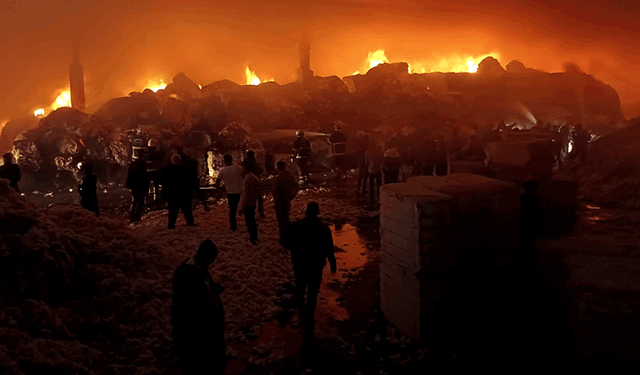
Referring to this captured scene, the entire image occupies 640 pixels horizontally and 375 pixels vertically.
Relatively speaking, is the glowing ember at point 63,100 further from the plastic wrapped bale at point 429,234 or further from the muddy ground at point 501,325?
the plastic wrapped bale at point 429,234

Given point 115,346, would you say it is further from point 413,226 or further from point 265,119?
point 265,119

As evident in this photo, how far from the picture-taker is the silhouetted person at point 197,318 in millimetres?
3443

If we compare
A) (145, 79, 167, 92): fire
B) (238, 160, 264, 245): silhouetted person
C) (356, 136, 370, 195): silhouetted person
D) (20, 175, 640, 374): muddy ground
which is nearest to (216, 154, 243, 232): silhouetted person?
(238, 160, 264, 245): silhouetted person

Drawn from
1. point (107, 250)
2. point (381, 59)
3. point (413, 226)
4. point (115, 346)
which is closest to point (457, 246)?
point (413, 226)

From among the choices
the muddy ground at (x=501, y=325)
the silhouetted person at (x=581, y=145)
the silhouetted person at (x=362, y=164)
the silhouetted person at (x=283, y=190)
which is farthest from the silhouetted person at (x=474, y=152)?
the silhouetted person at (x=581, y=145)

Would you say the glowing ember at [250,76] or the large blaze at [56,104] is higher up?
the glowing ember at [250,76]

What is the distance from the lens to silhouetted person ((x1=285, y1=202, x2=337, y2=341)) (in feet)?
16.5

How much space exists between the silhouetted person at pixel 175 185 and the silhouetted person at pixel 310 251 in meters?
4.51

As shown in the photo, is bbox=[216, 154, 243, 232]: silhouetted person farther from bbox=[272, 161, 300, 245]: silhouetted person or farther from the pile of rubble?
the pile of rubble

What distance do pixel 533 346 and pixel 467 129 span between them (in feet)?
98.9

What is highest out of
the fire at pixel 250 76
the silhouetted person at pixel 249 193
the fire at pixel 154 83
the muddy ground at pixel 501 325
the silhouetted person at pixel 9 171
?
the fire at pixel 250 76

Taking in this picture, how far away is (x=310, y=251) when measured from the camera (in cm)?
504

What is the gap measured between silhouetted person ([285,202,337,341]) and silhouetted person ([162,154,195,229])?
178 inches

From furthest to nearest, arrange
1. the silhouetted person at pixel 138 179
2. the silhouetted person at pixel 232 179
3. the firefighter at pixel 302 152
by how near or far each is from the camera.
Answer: the firefighter at pixel 302 152 → the silhouetted person at pixel 138 179 → the silhouetted person at pixel 232 179
